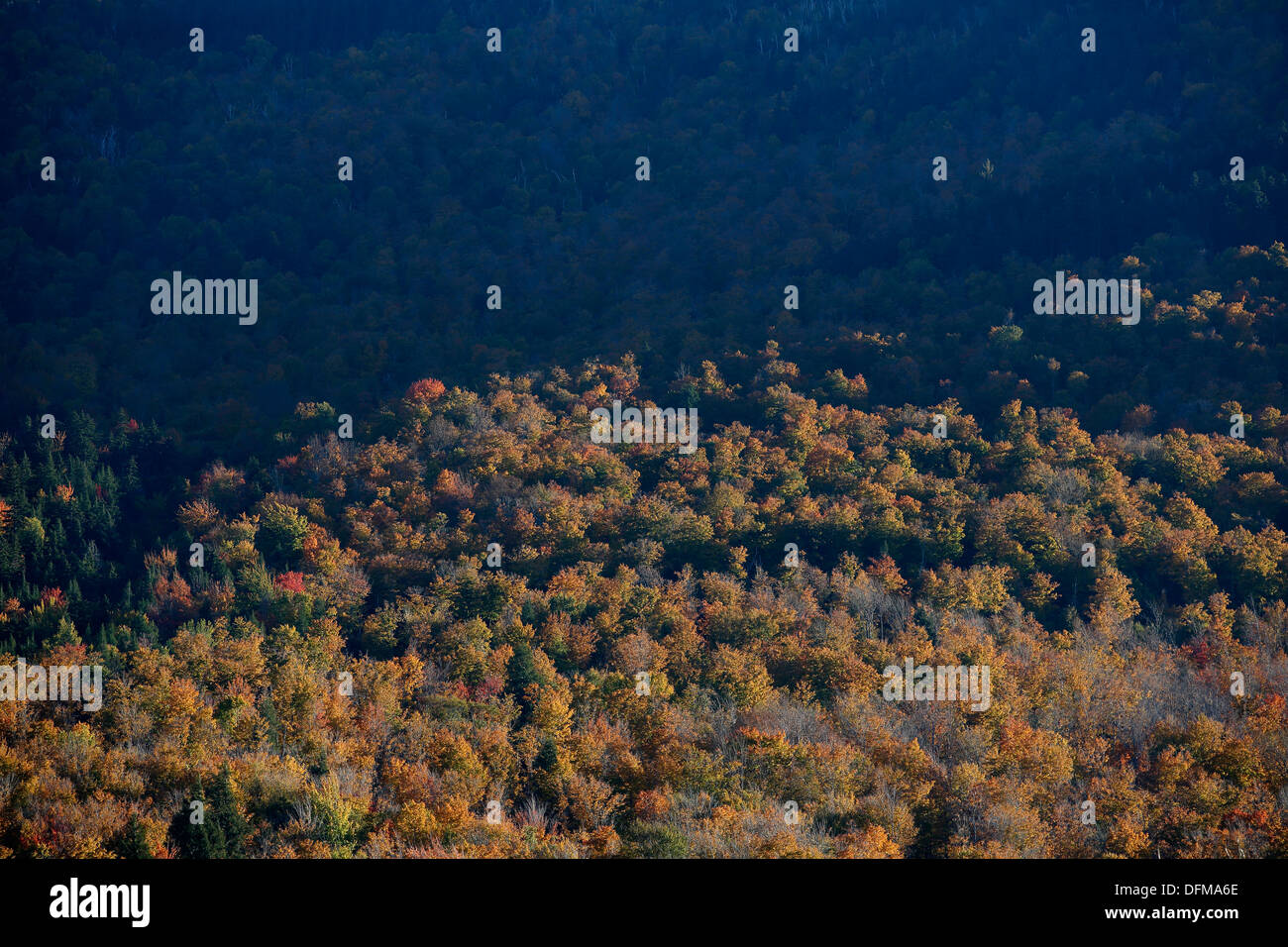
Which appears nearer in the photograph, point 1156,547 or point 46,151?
point 1156,547

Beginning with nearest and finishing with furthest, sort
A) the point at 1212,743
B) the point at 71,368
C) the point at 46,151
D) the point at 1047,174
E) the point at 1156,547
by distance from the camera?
the point at 1212,743 → the point at 1156,547 → the point at 71,368 → the point at 1047,174 → the point at 46,151

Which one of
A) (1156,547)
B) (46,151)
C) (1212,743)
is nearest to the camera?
(1212,743)

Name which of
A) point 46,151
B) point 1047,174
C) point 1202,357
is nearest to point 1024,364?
point 1202,357

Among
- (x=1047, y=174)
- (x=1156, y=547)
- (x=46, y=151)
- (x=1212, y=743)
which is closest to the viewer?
(x=1212, y=743)

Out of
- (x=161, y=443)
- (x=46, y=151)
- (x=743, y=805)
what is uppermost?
(x=46, y=151)

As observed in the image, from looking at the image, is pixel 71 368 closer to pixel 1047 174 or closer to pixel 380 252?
pixel 380 252

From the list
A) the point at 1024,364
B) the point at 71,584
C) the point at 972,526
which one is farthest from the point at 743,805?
the point at 1024,364

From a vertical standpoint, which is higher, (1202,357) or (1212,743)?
(1202,357)

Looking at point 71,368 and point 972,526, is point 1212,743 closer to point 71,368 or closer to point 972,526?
point 972,526

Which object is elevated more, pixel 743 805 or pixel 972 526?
pixel 972 526
